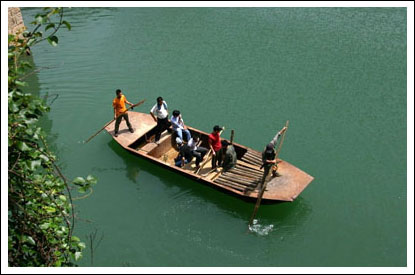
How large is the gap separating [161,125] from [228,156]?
2725 mm

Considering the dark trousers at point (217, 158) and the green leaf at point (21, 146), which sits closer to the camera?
the green leaf at point (21, 146)

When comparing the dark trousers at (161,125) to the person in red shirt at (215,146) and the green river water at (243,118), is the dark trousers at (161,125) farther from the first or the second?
the person in red shirt at (215,146)

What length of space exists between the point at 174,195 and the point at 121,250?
2.14 m

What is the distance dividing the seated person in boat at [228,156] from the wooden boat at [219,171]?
0.15 metres

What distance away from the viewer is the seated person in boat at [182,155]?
12016 mm

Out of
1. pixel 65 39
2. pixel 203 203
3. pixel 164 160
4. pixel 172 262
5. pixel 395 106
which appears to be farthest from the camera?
pixel 65 39

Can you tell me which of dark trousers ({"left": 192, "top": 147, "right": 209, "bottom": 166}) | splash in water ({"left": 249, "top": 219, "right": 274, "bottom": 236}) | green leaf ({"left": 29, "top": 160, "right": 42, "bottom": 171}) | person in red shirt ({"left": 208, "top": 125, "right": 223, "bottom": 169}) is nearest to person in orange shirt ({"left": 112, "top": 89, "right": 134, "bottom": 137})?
dark trousers ({"left": 192, "top": 147, "right": 209, "bottom": 166})

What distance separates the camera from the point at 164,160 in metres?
12.9

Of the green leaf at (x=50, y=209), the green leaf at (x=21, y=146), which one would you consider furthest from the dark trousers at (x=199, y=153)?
the green leaf at (x=21, y=146)

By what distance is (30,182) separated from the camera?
657 centimetres

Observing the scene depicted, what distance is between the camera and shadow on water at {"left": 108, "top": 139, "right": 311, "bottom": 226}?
11.0m

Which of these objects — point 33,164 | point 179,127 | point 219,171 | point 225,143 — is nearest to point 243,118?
point 179,127

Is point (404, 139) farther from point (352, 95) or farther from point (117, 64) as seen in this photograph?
point (117, 64)

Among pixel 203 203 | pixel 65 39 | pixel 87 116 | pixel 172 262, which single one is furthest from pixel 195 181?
pixel 65 39
